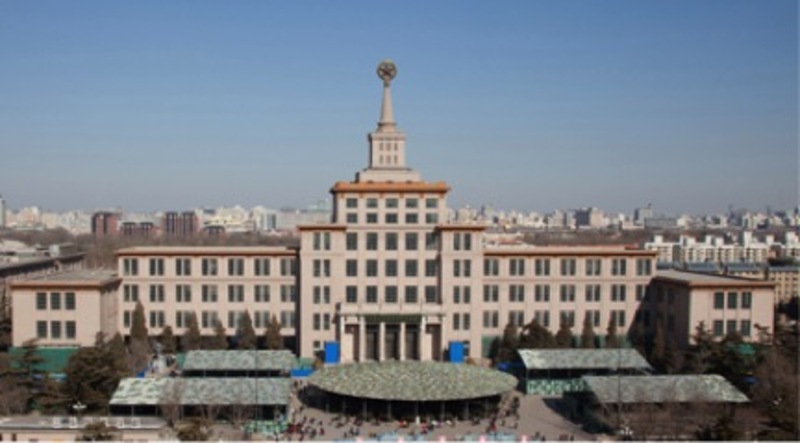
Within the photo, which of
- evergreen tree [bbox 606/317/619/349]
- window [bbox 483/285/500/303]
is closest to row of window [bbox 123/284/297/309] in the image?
window [bbox 483/285/500/303]

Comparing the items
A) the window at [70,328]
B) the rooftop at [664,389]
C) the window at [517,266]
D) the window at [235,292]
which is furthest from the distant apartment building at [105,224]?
the rooftop at [664,389]

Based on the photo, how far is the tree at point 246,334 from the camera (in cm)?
4781

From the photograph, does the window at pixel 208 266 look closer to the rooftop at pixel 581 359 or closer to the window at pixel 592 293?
the rooftop at pixel 581 359

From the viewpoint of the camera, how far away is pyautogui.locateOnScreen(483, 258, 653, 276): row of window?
50969mm

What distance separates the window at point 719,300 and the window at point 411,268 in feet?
62.7

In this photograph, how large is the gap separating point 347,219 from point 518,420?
1827 cm

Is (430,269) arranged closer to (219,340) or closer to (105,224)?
(219,340)

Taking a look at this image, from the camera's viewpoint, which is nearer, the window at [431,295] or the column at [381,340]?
the column at [381,340]

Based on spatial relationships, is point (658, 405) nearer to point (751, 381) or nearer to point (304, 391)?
point (751, 381)

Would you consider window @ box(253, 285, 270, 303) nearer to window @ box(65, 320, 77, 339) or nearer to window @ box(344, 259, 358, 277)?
window @ box(344, 259, 358, 277)

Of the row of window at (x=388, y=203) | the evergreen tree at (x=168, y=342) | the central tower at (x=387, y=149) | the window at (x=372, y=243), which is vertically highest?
the central tower at (x=387, y=149)

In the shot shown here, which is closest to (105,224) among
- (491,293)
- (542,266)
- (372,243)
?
(372,243)

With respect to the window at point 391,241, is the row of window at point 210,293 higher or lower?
lower

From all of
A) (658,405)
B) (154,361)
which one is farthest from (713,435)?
(154,361)
